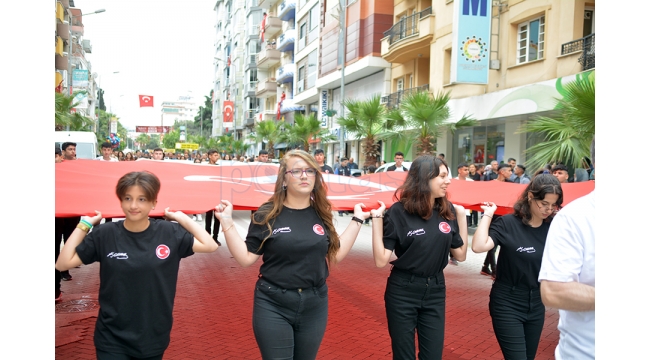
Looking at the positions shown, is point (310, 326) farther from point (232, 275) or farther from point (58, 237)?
point (232, 275)

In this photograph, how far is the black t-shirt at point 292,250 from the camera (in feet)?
11.4

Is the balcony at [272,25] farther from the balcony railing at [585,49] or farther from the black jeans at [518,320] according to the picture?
the black jeans at [518,320]

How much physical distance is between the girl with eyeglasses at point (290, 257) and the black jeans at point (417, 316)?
607 mm

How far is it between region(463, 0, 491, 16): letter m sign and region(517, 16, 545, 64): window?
1.45 metres

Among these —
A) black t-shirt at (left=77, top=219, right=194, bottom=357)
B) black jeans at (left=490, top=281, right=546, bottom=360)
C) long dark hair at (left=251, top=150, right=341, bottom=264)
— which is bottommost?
black jeans at (left=490, top=281, right=546, bottom=360)

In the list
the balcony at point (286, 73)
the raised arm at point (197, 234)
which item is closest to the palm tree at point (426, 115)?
the raised arm at point (197, 234)

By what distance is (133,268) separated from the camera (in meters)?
3.19

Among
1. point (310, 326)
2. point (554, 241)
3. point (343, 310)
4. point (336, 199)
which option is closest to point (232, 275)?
point (343, 310)

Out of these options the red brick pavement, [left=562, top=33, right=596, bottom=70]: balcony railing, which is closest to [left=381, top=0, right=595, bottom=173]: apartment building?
[left=562, top=33, right=596, bottom=70]: balcony railing

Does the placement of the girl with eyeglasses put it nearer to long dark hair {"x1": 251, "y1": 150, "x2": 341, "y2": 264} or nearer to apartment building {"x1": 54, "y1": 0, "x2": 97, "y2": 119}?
long dark hair {"x1": 251, "y1": 150, "x2": 341, "y2": 264}

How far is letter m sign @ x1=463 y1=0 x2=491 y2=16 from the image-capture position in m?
20.2

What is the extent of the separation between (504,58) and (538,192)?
17431 mm

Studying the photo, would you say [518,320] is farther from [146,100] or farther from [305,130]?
[146,100]

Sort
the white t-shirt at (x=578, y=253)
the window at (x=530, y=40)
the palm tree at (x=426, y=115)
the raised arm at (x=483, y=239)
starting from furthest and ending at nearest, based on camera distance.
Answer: the window at (x=530, y=40), the palm tree at (x=426, y=115), the raised arm at (x=483, y=239), the white t-shirt at (x=578, y=253)
